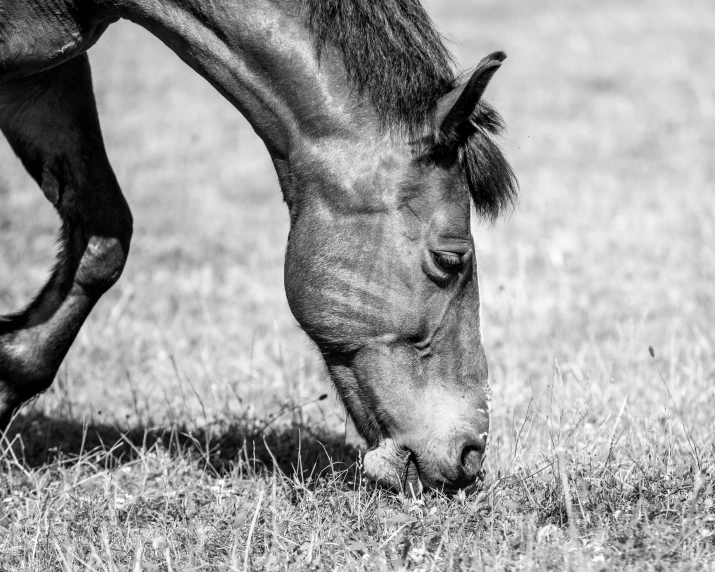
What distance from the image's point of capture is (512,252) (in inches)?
262

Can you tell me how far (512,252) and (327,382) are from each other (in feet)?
12.2

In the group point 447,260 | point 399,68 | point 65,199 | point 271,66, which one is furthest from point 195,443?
point 399,68

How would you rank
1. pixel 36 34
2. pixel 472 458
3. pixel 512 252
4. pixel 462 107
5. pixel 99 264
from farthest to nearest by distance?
pixel 512 252 → pixel 99 264 → pixel 36 34 → pixel 472 458 → pixel 462 107

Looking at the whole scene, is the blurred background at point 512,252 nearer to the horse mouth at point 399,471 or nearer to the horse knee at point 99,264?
the horse mouth at point 399,471

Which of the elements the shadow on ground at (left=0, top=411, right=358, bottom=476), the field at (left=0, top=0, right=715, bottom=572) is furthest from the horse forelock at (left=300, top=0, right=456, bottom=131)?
the shadow on ground at (left=0, top=411, right=358, bottom=476)

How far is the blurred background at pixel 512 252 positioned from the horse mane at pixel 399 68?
304mm

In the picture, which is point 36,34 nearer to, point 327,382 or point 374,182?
point 374,182

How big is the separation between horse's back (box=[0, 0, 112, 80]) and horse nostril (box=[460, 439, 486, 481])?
1.86 metres

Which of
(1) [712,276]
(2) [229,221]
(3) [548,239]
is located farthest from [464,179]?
(2) [229,221]

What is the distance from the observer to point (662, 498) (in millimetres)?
2805

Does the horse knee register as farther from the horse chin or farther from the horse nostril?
the horse nostril

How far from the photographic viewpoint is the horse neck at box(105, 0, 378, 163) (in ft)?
9.30

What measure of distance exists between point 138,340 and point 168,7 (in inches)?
102

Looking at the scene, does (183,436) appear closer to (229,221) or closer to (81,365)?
(81,365)
